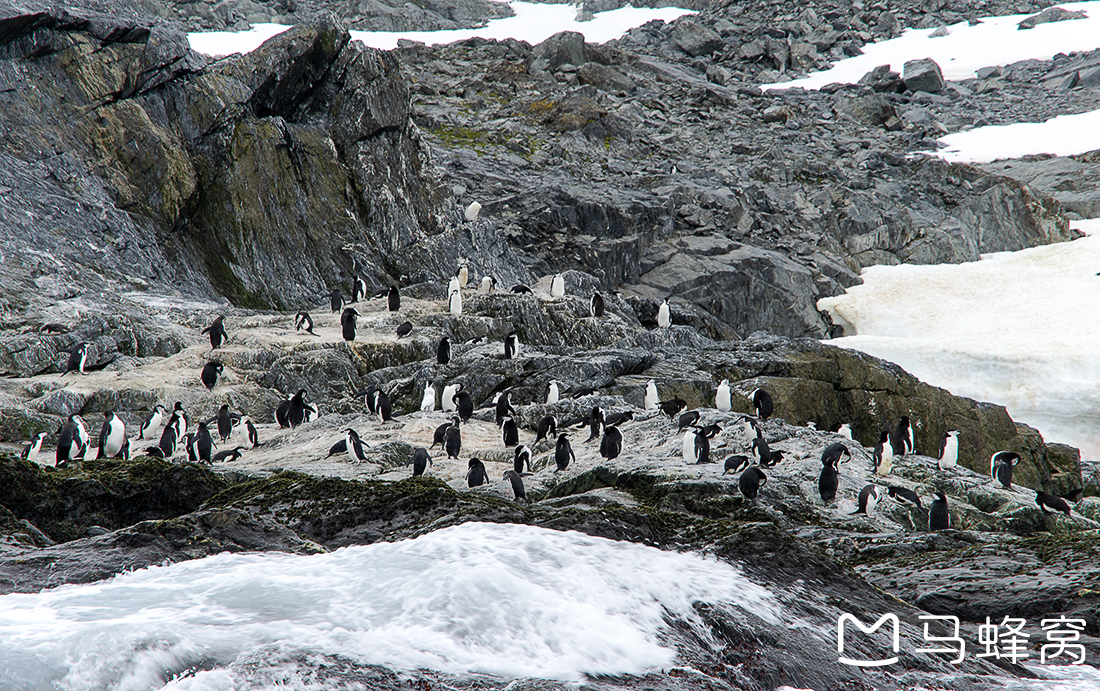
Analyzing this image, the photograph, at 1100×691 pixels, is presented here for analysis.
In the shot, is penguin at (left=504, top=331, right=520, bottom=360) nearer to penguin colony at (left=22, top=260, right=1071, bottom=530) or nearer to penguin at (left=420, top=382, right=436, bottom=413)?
penguin colony at (left=22, top=260, right=1071, bottom=530)

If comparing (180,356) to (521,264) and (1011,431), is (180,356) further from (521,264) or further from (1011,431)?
(1011,431)

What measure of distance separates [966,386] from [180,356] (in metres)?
25.7

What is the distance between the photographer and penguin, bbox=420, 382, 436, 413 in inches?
741

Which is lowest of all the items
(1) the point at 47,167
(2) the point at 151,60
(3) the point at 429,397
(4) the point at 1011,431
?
(4) the point at 1011,431

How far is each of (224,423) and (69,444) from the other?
153 inches

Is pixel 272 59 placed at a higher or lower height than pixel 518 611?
higher

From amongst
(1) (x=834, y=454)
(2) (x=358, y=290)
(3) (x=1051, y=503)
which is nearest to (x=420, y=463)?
(1) (x=834, y=454)

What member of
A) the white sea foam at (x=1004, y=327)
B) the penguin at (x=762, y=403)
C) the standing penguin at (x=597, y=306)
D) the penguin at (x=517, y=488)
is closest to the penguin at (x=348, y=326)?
the standing penguin at (x=597, y=306)

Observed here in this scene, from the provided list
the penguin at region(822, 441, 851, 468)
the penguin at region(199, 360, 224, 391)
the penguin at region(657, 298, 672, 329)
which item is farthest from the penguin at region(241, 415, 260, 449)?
the penguin at region(657, 298, 672, 329)

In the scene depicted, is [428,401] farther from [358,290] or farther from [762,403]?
[358,290]

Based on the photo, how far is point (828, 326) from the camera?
40.4 m

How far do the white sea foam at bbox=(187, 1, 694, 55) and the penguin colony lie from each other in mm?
49961

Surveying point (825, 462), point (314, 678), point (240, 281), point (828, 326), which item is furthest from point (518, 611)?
point (828, 326)

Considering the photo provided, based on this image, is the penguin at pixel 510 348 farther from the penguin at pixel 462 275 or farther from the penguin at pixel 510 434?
the penguin at pixel 462 275
